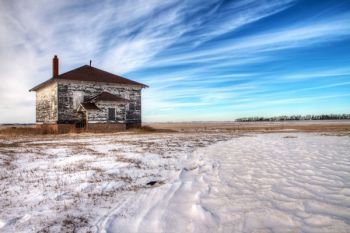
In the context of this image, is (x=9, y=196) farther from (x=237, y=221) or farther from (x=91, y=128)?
(x=91, y=128)

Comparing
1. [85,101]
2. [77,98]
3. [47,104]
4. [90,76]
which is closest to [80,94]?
[77,98]

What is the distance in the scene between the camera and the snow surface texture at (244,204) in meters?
3.23

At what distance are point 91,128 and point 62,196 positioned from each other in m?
21.9

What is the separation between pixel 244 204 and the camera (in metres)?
3.96

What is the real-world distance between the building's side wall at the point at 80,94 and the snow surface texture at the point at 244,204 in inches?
882

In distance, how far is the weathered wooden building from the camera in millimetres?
25500

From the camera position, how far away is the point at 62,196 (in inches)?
177

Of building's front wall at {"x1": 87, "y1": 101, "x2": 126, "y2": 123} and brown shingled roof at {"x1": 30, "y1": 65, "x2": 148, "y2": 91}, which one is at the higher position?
brown shingled roof at {"x1": 30, "y1": 65, "x2": 148, "y2": 91}

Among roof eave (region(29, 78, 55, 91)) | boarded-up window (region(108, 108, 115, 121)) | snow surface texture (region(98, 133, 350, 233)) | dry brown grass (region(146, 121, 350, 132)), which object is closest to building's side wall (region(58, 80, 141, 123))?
boarded-up window (region(108, 108, 115, 121))

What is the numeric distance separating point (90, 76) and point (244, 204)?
86.2 ft

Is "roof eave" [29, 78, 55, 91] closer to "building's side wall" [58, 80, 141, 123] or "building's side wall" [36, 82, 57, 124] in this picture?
"building's side wall" [36, 82, 57, 124]

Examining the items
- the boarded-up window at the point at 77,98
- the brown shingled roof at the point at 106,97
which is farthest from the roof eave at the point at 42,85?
the brown shingled roof at the point at 106,97

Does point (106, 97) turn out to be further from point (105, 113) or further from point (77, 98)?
point (77, 98)

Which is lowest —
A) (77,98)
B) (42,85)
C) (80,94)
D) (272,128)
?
(272,128)
